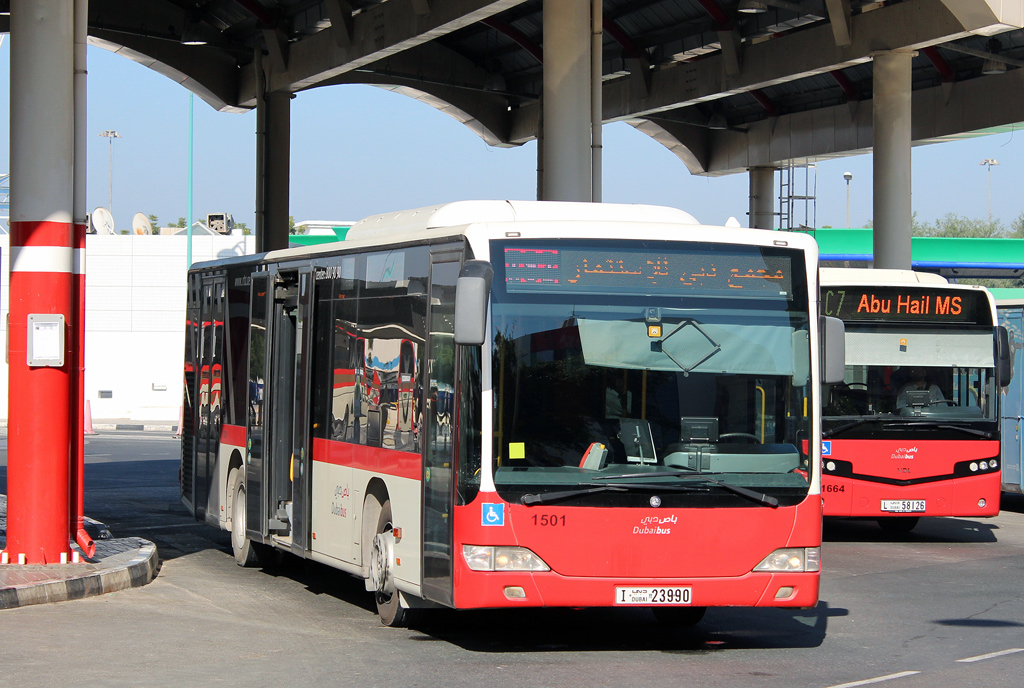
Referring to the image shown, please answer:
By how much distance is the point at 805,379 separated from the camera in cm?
902

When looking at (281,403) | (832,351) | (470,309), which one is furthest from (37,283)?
(832,351)

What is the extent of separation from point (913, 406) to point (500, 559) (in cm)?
880

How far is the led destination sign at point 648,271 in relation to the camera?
28.6 feet

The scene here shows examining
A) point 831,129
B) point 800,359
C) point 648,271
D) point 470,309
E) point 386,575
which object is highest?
point 831,129

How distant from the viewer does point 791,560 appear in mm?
8898

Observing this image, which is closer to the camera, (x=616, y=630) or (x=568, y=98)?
(x=616, y=630)

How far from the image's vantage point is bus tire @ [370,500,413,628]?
9.79 m

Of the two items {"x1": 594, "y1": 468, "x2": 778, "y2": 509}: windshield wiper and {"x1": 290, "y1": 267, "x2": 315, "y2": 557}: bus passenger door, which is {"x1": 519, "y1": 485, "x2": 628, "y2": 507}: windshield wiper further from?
{"x1": 290, "y1": 267, "x2": 315, "y2": 557}: bus passenger door

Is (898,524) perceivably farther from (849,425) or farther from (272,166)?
(272,166)

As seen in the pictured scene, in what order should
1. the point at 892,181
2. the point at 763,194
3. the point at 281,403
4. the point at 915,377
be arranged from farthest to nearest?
the point at 763,194, the point at 892,181, the point at 915,377, the point at 281,403

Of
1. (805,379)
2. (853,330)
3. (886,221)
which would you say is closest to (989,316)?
(853,330)

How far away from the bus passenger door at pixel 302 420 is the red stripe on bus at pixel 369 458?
0.27m

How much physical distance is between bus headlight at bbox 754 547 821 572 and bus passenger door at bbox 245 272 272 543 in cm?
538

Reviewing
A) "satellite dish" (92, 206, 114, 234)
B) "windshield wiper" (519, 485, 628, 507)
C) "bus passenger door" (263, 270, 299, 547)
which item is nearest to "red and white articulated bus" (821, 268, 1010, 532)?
"bus passenger door" (263, 270, 299, 547)
